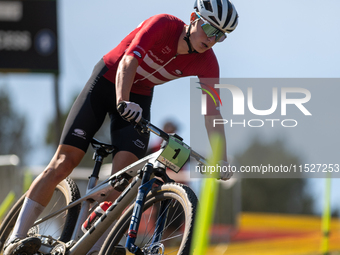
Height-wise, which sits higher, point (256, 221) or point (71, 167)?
point (71, 167)

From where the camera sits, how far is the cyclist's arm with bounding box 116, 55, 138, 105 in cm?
370

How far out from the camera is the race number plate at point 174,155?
3.71m

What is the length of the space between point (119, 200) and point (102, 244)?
0.43 meters

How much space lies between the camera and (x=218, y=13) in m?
3.96

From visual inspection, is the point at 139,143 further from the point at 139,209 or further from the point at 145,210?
the point at 139,209

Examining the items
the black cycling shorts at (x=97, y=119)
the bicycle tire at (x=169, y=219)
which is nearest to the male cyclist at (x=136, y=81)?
the black cycling shorts at (x=97, y=119)

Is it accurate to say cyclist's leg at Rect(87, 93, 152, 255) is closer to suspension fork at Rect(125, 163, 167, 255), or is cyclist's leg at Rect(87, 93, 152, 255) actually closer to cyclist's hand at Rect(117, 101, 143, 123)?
suspension fork at Rect(125, 163, 167, 255)

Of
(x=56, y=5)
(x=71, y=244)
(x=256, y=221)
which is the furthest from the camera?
(x=256, y=221)

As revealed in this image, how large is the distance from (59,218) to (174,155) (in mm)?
1513

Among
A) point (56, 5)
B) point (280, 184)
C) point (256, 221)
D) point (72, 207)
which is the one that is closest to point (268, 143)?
point (280, 184)

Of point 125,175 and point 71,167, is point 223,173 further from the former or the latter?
point 71,167

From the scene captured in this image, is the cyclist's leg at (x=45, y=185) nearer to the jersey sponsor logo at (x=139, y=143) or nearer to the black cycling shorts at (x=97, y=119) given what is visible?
the black cycling shorts at (x=97, y=119)

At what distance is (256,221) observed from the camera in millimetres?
17547

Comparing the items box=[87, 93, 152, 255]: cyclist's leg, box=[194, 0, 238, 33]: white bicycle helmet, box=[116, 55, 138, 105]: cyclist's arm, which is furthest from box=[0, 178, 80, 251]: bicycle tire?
box=[194, 0, 238, 33]: white bicycle helmet
